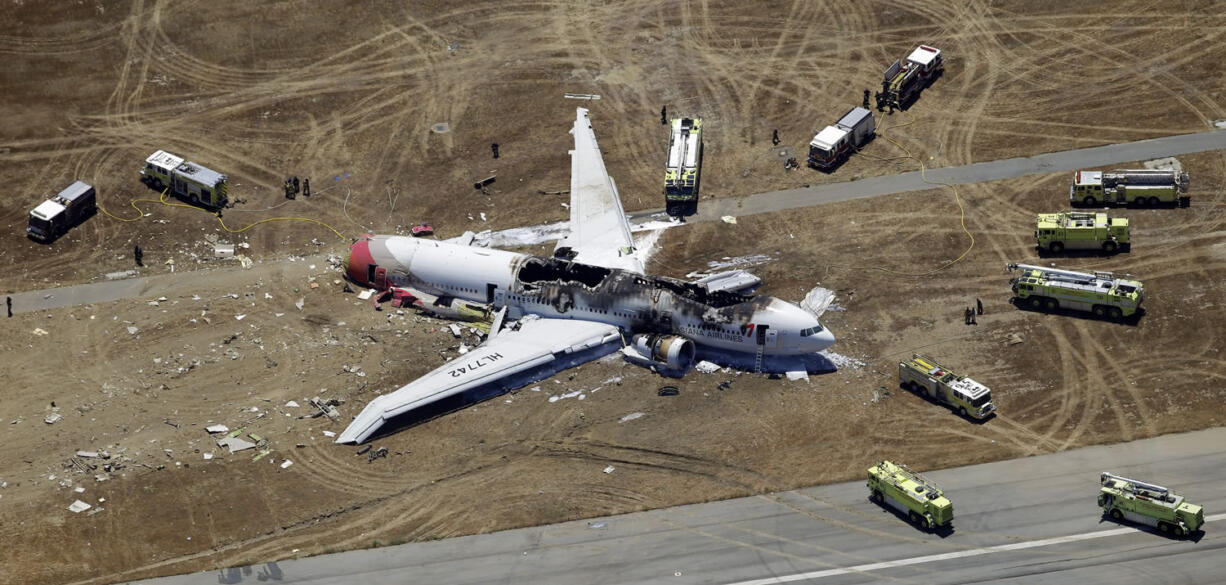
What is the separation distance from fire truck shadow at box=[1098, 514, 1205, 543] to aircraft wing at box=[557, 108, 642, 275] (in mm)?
33139

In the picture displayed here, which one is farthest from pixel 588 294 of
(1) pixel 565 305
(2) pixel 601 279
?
(1) pixel 565 305

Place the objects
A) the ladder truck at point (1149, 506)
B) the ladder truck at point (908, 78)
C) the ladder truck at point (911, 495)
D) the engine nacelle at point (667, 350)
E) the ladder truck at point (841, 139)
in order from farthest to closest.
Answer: the ladder truck at point (908, 78)
the ladder truck at point (841, 139)
the engine nacelle at point (667, 350)
the ladder truck at point (911, 495)
the ladder truck at point (1149, 506)

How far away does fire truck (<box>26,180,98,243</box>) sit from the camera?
104438 mm

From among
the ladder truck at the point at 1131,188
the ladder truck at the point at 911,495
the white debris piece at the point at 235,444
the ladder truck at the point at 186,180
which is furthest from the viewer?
the ladder truck at the point at 186,180

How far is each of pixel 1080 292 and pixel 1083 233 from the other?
25.2 feet

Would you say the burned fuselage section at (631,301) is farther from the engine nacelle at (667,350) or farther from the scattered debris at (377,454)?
the scattered debris at (377,454)

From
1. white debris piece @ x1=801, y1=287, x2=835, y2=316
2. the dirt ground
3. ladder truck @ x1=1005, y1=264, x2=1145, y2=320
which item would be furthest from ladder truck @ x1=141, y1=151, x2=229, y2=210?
ladder truck @ x1=1005, y1=264, x2=1145, y2=320

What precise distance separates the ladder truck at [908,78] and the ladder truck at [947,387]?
33.6 metres

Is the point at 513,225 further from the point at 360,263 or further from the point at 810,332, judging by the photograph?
the point at 810,332

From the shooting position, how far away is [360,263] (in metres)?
97.7

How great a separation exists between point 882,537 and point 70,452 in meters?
47.0

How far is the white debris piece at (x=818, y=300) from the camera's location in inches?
3684

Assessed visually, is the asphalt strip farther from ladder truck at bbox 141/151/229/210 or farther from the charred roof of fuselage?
ladder truck at bbox 141/151/229/210

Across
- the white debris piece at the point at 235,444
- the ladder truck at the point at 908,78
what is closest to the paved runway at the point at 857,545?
the white debris piece at the point at 235,444
